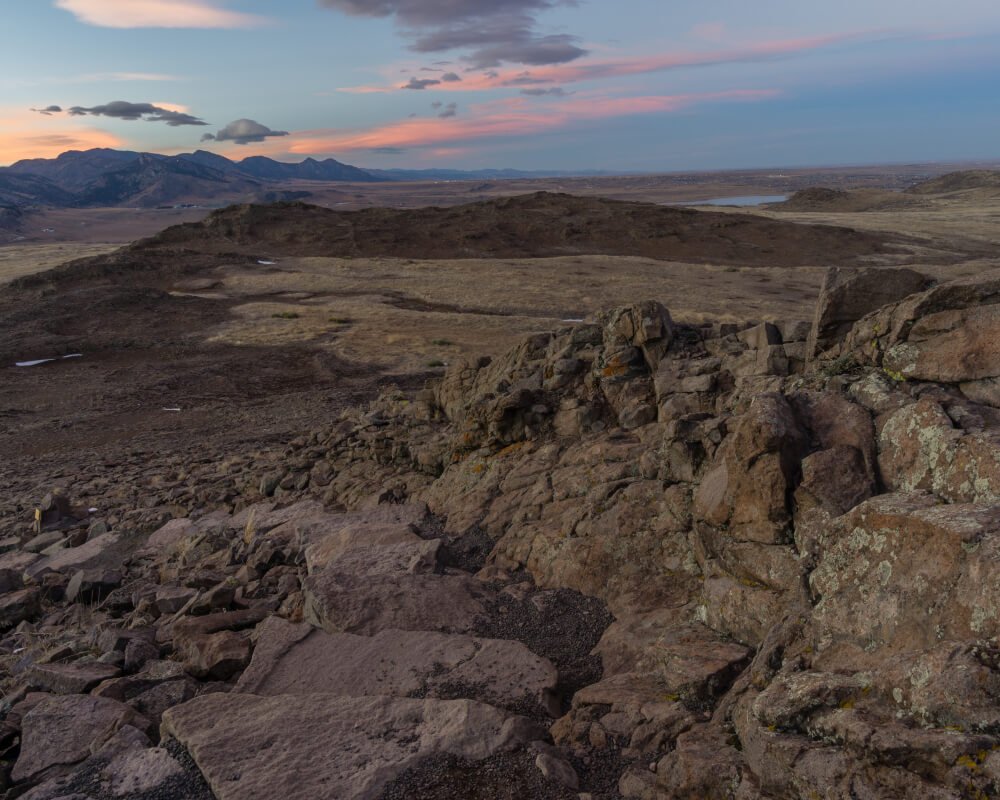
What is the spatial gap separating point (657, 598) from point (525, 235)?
69.3m

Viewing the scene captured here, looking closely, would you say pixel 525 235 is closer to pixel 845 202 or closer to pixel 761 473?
pixel 845 202

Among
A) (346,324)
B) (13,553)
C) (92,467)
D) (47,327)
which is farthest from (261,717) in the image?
(47,327)

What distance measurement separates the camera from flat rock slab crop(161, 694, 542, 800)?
5.23 meters

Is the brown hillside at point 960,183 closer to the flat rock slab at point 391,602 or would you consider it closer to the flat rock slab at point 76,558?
the flat rock slab at point 76,558

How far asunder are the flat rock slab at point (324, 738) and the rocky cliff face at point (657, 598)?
0.03m

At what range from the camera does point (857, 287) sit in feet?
29.0

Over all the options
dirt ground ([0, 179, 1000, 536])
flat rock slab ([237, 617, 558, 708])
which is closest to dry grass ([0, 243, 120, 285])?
dirt ground ([0, 179, 1000, 536])

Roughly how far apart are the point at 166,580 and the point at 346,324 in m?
28.1

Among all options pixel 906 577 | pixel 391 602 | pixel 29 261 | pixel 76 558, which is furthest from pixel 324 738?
pixel 29 261

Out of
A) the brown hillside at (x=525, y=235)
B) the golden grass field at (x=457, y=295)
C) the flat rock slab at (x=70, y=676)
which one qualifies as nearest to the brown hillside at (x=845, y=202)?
the golden grass field at (x=457, y=295)

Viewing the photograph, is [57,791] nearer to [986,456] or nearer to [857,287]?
[986,456]

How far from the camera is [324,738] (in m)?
5.69

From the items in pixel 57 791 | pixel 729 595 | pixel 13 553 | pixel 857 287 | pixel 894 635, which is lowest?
pixel 13 553

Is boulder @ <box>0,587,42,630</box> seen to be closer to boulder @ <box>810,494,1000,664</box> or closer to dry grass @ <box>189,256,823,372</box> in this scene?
boulder @ <box>810,494,1000,664</box>
